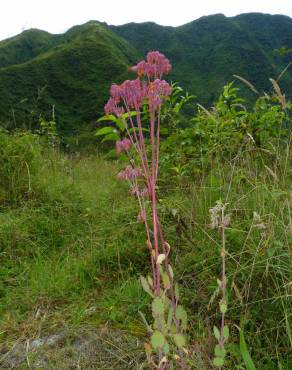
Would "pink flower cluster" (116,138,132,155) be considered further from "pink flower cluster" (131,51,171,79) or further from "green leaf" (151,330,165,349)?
"green leaf" (151,330,165,349)

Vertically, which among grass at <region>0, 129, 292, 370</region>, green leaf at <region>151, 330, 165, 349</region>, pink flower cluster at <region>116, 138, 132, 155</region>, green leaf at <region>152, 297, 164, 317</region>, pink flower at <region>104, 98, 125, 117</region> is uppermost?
pink flower at <region>104, 98, 125, 117</region>

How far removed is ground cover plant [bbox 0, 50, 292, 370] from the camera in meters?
1.73

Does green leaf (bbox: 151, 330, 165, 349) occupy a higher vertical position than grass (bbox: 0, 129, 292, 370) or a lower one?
higher

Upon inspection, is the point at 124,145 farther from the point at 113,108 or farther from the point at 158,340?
the point at 158,340

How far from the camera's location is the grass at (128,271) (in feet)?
6.21

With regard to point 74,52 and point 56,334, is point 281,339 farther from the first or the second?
point 74,52

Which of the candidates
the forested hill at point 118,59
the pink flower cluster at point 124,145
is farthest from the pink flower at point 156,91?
the forested hill at point 118,59

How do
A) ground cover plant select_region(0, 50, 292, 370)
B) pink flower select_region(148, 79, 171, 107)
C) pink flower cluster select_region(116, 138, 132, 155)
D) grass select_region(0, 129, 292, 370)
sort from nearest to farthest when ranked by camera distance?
pink flower select_region(148, 79, 171, 107), pink flower cluster select_region(116, 138, 132, 155), ground cover plant select_region(0, 50, 292, 370), grass select_region(0, 129, 292, 370)

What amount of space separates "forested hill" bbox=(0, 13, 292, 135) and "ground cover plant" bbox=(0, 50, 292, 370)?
33.3 metres

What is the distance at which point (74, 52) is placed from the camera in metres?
80.7

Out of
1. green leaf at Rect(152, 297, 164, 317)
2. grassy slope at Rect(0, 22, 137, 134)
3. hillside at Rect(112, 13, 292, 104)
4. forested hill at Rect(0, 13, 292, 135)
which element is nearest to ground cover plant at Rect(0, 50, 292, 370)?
green leaf at Rect(152, 297, 164, 317)

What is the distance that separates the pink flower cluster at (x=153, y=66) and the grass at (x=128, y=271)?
766mm

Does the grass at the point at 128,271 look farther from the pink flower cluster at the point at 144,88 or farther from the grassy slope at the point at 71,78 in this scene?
the grassy slope at the point at 71,78

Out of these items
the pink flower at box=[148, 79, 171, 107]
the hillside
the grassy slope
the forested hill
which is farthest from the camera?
the hillside
